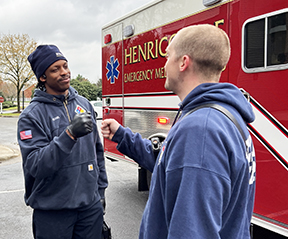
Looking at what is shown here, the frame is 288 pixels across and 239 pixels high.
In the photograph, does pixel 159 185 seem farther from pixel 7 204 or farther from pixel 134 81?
pixel 7 204

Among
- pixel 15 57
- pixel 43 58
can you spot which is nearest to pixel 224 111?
pixel 43 58

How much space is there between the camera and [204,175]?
3.04ft

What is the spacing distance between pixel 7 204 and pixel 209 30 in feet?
14.9

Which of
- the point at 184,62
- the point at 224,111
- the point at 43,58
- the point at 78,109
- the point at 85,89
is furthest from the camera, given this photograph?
the point at 85,89

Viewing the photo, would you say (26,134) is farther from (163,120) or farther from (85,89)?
(85,89)

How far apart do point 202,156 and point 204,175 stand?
6cm

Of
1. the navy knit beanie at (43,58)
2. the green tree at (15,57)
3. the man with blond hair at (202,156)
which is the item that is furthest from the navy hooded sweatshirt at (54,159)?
the green tree at (15,57)

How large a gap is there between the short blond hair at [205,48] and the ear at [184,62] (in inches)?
0.5

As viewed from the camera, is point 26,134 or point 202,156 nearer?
point 202,156

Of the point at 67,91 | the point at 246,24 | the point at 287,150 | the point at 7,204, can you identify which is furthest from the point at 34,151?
the point at 7,204

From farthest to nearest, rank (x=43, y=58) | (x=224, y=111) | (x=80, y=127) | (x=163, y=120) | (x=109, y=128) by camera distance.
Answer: (x=163, y=120), (x=43, y=58), (x=109, y=128), (x=80, y=127), (x=224, y=111)

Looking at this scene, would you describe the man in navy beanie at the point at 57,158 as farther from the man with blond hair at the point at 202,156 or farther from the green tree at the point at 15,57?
the green tree at the point at 15,57

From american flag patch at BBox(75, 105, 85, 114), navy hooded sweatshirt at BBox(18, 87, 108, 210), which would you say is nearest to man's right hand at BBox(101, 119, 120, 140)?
navy hooded sweatshirt at BBox(18, 87, 108, 210)

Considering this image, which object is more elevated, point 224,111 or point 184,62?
point 184,62
